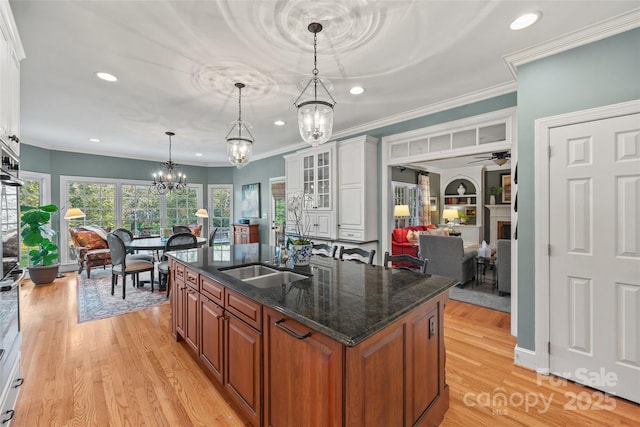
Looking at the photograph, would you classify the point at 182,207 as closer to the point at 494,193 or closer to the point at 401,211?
the point at 401,211

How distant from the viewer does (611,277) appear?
6.87 feet

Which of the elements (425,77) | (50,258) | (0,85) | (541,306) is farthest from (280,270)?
(50,258)

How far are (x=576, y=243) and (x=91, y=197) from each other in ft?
28.2

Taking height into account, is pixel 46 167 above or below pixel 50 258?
above

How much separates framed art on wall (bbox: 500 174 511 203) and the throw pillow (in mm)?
10084

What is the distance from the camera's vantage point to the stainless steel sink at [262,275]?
86.8 inches

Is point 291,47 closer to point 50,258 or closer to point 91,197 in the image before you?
point 50,258

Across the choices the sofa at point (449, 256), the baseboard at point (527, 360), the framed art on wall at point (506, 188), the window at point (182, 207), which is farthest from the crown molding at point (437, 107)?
the framed art on wall at point (506, 188)

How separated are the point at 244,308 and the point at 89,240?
5.87m

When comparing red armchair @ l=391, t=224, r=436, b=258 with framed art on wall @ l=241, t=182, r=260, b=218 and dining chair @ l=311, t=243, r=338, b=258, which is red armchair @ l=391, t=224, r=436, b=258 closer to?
dining chair @ l=311, t=243, r=338, b=258

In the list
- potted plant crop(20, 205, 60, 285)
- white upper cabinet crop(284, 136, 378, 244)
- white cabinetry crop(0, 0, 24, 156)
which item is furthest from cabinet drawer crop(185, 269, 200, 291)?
potted plant crop(20, 205, 60, 285)

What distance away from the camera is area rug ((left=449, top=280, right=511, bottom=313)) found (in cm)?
391

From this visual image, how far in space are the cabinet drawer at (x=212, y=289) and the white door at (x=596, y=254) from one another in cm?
266

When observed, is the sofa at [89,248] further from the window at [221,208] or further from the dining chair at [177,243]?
the window at [221,208]
